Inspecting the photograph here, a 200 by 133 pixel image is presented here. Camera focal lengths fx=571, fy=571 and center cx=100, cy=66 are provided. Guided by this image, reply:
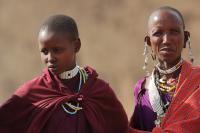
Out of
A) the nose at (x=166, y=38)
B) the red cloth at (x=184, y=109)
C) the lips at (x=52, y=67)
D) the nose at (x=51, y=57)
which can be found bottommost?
the red cloth at (x=184, y=109)

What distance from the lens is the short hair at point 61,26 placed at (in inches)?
159

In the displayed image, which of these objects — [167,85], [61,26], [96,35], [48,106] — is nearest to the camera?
[48,106]

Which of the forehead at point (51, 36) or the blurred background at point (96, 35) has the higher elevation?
the forehead at point (51, 36)

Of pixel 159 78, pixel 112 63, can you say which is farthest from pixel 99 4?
pixel 159 78

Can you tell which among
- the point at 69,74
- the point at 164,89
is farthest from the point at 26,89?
the point at 164,89

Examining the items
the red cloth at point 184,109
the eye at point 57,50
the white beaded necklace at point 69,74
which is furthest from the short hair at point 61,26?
the red cloth at point 184,109

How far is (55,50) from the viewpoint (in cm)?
395

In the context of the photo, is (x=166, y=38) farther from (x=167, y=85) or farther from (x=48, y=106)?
(x=48, y=106)

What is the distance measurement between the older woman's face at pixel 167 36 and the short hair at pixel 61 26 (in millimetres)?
596

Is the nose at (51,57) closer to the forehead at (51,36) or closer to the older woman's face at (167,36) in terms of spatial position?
the forehead at (51,36)

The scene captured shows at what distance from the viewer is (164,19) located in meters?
4.20

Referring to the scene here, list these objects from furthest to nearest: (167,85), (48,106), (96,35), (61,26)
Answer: (96,35) → (167,85) → (61,26) → (48,106)

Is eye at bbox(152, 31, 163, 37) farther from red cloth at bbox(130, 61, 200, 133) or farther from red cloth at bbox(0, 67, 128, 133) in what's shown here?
red cloth at bbox(0, 67, 128, 133)

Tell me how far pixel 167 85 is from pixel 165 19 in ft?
1.59
